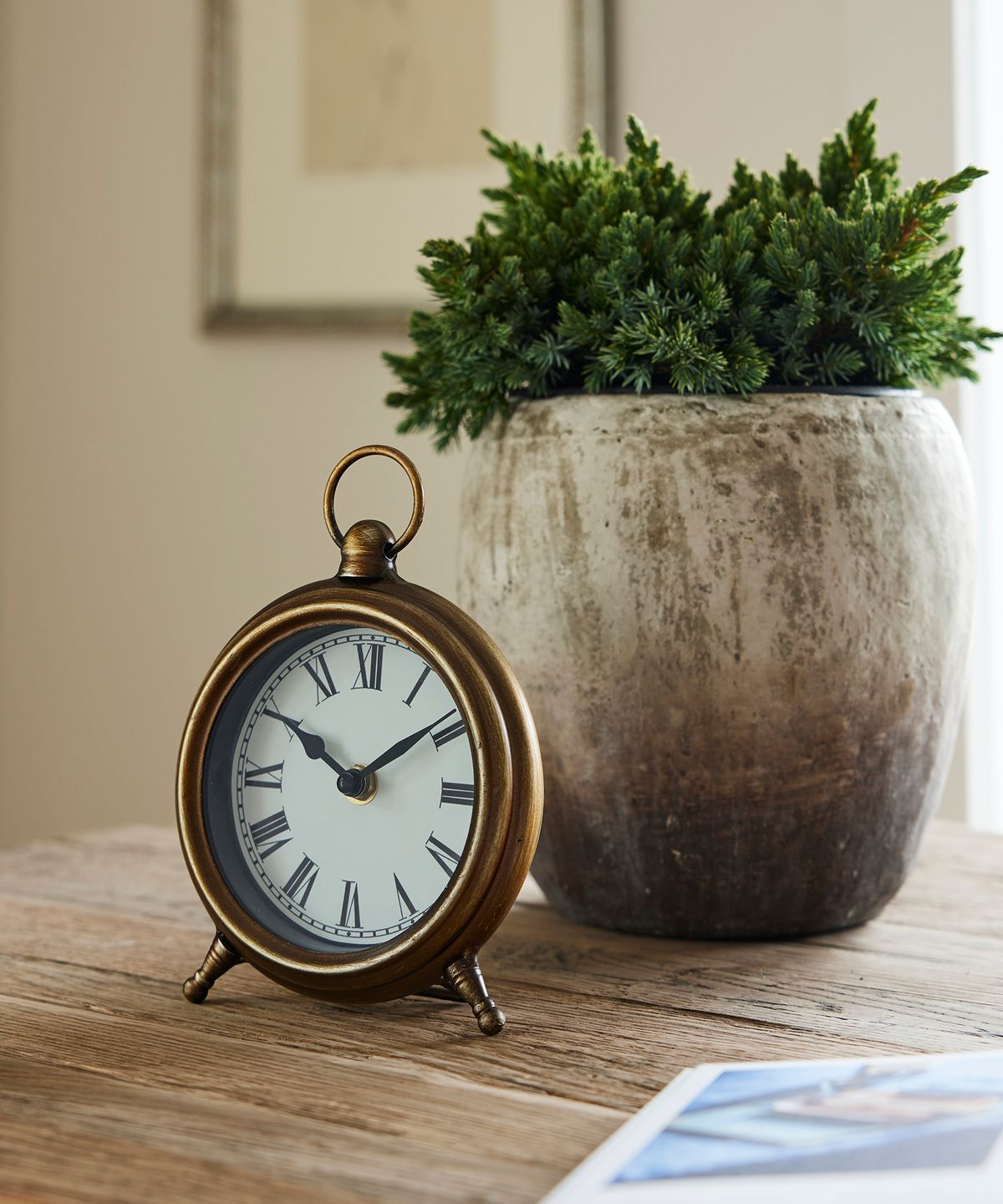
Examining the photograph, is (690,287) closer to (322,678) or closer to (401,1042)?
(322,678)

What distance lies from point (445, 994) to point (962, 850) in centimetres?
55

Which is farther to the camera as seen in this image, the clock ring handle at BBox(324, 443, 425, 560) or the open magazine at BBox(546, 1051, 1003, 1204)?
the clock ring handle at BBox(324, 443, 425, 560)

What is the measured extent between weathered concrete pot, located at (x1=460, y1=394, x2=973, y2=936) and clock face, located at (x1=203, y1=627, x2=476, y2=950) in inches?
5.5

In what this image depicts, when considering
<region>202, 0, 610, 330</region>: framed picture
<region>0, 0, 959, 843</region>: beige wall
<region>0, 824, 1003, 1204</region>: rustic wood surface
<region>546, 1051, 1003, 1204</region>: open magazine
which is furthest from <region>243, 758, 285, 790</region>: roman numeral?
<region>202, 0, 610, 330</region>: framed picture

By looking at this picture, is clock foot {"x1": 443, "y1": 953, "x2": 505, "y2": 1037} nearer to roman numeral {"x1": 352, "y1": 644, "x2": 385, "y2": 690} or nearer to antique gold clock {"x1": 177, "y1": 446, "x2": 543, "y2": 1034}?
antique gold clock {"x1": 177, "y1": 446, "x2": 543, "y2": 1034}

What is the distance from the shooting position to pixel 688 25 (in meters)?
1.76

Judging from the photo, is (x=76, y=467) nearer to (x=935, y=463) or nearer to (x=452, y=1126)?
(x=935, y=463)

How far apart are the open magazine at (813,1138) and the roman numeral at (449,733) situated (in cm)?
19

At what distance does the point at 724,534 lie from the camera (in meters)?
0.73

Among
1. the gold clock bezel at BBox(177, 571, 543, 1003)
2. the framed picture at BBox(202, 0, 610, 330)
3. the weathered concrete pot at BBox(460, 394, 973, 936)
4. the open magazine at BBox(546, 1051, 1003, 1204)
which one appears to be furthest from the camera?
the framed picture at BBox(202, 0, 610, 330)

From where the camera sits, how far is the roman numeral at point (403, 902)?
2.09 ft

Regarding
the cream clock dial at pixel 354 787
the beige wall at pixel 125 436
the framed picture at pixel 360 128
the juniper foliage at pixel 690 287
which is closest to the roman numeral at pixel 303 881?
the cream clock dial at pixel 354 787

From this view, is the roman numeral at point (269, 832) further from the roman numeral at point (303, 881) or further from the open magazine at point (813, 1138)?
the open magazine at point (813, 1138)

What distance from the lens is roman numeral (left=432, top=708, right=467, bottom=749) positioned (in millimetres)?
640
